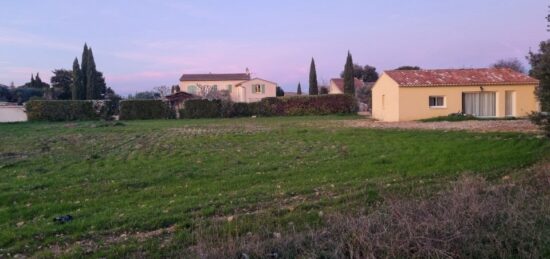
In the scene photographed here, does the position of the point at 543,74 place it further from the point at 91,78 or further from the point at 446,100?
the point at 91,78

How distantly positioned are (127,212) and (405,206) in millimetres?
4118

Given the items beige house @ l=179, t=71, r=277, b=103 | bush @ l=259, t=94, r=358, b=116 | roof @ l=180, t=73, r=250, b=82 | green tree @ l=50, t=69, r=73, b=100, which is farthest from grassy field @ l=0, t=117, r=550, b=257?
roof @ l=180, t=73, r=250, b=82

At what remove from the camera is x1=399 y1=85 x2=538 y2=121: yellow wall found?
3184 centimetres

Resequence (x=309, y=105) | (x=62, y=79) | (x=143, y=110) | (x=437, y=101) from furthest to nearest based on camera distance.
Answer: (x=62, y=79), (x=309, y=105), (x=143, y=110), (x=437, y=101)

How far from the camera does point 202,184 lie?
9633mm

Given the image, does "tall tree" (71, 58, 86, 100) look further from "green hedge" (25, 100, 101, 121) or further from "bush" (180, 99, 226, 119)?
"bush" (180, 99, 226, 119)

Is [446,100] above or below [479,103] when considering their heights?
above

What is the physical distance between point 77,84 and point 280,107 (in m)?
26.7

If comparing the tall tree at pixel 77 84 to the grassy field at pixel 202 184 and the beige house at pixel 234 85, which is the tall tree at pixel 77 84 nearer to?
the beige house at pixel 234 85

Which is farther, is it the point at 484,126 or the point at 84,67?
the point at 84,67

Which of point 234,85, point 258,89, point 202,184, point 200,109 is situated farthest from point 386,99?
point 234,85

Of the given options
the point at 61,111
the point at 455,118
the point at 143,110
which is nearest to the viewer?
the point at 455,118

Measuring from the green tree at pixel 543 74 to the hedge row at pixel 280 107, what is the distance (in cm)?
3466

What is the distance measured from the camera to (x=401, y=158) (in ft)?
41.3
